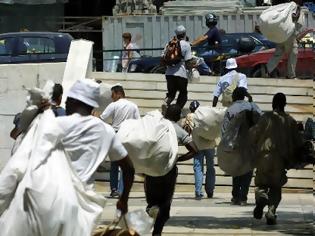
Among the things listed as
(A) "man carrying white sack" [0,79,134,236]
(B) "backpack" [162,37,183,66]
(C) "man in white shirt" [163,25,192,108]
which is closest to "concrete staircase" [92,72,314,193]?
(C) "man in white shirt" [163,25,192,108]

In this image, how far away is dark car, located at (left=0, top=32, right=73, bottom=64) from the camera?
24141 millimetres

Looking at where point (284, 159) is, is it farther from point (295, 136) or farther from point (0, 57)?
point (0, 57)

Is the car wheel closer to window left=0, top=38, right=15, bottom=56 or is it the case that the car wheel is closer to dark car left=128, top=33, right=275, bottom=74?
dark car left=128, top=33, right=275, bottom=74

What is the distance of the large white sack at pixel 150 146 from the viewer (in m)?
12.5

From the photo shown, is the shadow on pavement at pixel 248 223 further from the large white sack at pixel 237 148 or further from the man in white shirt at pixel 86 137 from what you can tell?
the man in white shirt at pixel 86 137

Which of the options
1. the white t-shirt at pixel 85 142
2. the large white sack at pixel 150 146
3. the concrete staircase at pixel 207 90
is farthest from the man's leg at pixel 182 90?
the white t-shirt at pixel 85 142

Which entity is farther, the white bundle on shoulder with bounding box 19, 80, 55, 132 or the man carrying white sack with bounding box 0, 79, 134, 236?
the white bundle on shoulder with bounding box 19, 80, 55, 132

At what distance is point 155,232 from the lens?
1289 centimetres

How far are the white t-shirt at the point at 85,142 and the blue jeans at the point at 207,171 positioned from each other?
29.9 ft

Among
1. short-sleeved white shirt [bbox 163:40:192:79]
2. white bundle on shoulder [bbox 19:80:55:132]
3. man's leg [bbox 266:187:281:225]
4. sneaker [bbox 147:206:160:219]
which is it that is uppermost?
white bundle on shoulder [bbox 19:80:55:132]

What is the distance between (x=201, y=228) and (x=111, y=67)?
11684mm

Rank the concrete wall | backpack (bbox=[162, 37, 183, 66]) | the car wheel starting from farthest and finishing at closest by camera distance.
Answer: the car wheel, the concrete wall, backpack (bbox=[162, 37, 183, 66])

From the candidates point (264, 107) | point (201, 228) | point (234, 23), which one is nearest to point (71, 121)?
point (201, 228)

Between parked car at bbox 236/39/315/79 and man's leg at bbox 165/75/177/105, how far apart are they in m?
3.97
